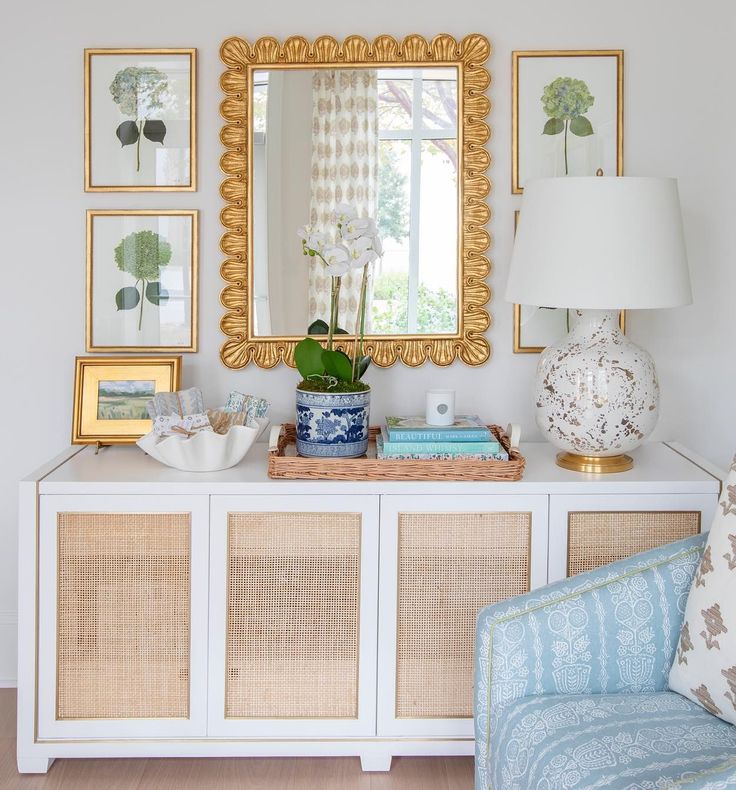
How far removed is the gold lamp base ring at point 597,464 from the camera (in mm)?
2328

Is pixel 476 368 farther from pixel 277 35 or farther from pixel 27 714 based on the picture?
pixel 27 714

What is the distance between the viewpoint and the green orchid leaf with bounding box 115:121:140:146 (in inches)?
103

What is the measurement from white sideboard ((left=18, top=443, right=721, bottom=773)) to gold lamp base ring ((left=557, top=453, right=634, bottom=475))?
68 mm

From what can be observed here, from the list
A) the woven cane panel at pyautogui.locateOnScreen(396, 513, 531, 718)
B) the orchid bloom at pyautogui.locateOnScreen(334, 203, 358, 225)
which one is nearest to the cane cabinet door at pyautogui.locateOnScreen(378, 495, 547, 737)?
the woven cane panel at pyautogui.locateOnScreen(396, 513, 531, 718)

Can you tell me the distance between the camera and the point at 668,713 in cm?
170

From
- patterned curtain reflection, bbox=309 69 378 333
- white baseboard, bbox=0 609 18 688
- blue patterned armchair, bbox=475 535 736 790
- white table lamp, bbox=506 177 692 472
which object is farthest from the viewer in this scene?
white baseboard, bbox=0 609 18 688

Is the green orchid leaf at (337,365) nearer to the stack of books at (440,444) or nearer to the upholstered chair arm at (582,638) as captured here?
the stack of books at (440,444)

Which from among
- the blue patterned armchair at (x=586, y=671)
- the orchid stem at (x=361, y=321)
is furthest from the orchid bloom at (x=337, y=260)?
the blue patterned armchair at (x=586, y=671)

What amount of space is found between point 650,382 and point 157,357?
1.28 m

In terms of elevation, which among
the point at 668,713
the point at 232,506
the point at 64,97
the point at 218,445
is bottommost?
the point at 668,713

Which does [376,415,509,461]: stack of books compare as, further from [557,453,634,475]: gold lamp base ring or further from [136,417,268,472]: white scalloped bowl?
[136,417,268,472]: white scalloped bowl

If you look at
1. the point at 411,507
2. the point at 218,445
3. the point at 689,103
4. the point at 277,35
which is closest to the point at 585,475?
the point at 411,507

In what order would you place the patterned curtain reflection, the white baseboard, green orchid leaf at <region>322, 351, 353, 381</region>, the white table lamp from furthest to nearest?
the white baseboard < the patterned curtain reflection < green orchid leaf at <region>322, 351, 353, 381</region> < the white table lamp

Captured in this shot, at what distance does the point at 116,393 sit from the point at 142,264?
0.36 m
